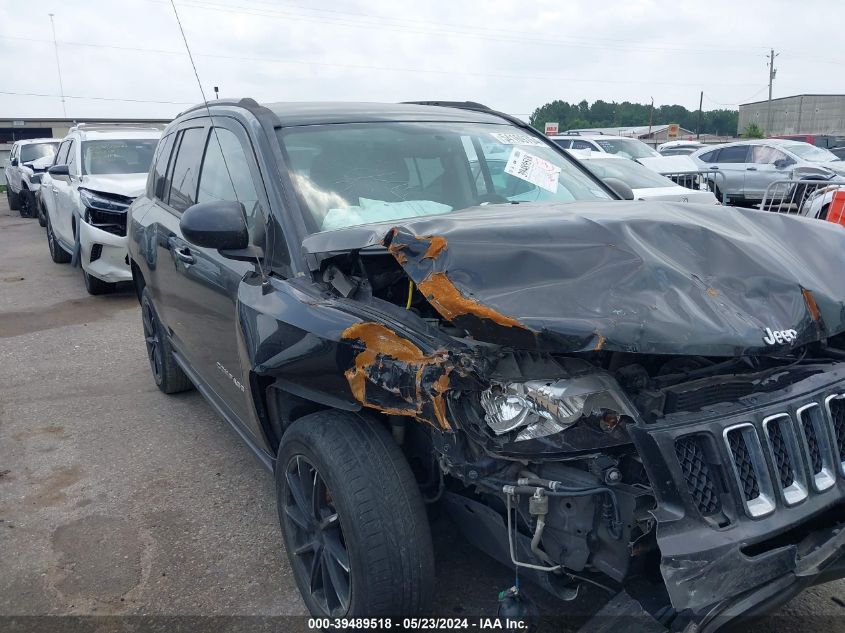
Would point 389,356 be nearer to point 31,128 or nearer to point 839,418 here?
point 839,418

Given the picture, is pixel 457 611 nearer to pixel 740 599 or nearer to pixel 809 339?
pixel 740 599

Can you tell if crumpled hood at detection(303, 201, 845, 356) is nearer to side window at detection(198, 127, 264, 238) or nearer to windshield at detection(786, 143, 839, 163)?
side window at detection(198, 127, 264, 238)

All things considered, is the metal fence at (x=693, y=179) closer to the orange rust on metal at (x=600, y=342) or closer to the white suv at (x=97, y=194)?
the white suv at (x=97, y=194)

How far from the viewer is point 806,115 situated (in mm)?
61594

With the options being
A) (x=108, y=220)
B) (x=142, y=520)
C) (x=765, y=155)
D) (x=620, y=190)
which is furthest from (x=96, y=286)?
(x=765, y=155)

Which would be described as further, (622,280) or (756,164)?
(756,164)

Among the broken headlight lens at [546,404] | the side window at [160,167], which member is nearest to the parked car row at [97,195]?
the side window at [160,167]

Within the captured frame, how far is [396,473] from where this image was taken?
232cm

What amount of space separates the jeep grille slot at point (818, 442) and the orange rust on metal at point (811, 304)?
0.94 ft

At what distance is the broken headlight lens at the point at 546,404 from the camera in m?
2.03

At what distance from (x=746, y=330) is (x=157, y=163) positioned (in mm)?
4119

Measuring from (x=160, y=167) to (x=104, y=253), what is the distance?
4.02 metres

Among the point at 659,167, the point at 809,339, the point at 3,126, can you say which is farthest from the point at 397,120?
the point at 3,126

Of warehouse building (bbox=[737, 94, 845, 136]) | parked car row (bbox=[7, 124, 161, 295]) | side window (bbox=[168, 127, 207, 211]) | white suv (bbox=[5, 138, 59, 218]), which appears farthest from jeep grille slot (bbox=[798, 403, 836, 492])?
warehouse building (bbox=[737, 94, 845, 136])
